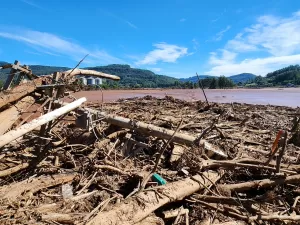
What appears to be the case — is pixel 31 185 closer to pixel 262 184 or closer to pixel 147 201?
pixel 147 201

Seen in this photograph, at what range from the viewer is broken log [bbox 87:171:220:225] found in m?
2.43

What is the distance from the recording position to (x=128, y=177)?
12.5ft

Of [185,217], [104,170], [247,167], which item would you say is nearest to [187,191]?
[185,217]

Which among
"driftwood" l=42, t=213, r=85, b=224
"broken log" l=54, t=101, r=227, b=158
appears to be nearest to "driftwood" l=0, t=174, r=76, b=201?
"driftwood" l=42, t=213, r=85, b=224

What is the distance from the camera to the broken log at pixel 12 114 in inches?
114

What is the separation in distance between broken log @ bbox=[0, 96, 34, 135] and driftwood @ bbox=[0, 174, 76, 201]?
85 centimetres

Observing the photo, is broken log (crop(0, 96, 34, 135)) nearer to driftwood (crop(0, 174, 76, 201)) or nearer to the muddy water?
driftwood (crop(0, 174, 76, 201))

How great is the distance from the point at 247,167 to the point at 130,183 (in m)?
1.61

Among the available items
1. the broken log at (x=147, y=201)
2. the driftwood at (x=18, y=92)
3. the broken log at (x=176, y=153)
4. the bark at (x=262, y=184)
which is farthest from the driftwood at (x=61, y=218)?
the broken log at (x=176, y=153)

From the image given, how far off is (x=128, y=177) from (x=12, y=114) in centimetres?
168

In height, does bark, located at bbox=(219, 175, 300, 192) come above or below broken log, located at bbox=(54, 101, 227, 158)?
below

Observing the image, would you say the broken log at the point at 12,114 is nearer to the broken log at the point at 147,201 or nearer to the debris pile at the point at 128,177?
the debris pile at the point at 128,177

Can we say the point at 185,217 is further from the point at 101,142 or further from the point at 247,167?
the point at 101,142

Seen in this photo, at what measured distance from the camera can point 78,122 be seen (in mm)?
5688
